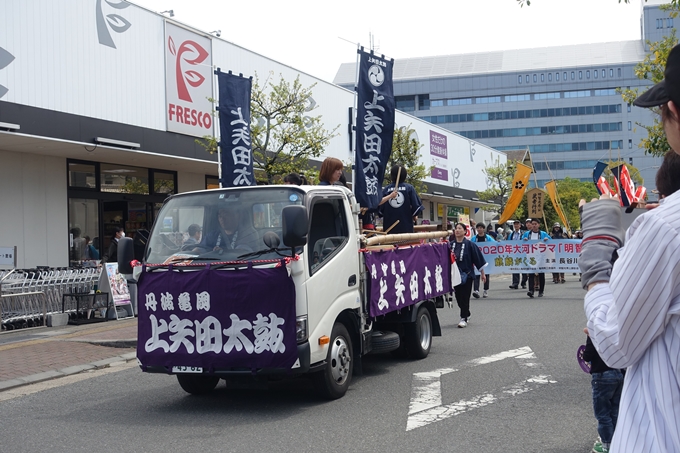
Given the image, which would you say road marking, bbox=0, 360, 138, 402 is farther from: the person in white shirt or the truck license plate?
the person in white shirt

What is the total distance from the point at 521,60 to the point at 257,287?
11406 cm

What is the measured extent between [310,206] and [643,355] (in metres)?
5.54

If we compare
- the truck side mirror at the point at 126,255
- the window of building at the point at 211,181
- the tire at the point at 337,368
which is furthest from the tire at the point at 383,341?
the window of building at the point at 211,181

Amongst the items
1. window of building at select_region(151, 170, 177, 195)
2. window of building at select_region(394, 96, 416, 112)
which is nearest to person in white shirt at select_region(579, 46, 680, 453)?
window of building at select_region(151, 170, 177, 195)

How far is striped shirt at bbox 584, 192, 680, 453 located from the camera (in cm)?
172

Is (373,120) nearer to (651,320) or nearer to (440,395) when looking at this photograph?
(440,395)

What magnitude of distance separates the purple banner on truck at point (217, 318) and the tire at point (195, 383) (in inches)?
26.0

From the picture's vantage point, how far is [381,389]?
308 inches

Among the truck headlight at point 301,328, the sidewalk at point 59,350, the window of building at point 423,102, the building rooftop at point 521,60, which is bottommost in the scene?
the sidewalk at point 59,350

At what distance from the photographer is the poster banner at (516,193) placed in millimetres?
30814

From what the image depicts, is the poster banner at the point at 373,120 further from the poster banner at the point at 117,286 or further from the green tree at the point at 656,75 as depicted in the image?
the poster banner at the point at 117,286

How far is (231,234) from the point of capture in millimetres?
7230

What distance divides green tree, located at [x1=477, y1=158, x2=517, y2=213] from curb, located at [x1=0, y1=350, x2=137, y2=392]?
3946 cm

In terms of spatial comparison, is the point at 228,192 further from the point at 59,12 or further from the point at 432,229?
the point at 59,12
